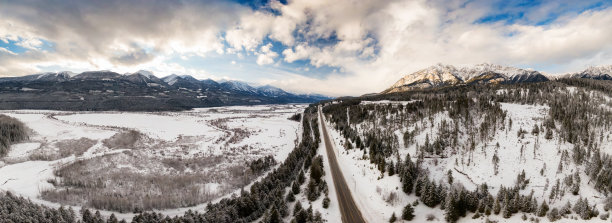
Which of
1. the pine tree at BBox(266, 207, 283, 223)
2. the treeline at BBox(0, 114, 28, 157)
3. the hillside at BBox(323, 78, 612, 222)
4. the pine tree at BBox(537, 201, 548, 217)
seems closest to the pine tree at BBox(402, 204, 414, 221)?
the hillside at BBox(323, 78, 612, 222)

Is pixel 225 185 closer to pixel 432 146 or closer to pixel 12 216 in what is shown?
pixel 12 216

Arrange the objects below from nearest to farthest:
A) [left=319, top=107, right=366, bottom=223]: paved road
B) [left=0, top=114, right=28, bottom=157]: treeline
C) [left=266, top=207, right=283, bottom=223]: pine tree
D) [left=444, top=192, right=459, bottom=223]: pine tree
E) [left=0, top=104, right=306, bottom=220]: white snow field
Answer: [left=444, top=192, right=459, bottom=223]: pine tree → [left=266, top=207, right=283, bottom=223]: pine tree → [left=319, top=107, right=366, bottom=223]: paved road → [left=0, top=104, right=306, bottom=220]: white snow field → [left=0, top=114, right=28, bottom=157]: treeline

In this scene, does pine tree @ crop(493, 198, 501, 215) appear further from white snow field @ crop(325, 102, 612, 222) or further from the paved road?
the paved road

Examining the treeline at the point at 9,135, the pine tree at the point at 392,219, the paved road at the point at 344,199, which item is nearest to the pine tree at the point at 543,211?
the pine tree at the point at 392,219

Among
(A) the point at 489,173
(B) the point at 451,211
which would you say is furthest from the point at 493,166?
(B) the point at 451,211

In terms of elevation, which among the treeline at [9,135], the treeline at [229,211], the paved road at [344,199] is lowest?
the paved road at [344,199]

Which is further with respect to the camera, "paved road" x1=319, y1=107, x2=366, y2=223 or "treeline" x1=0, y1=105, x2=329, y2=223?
"paved road" x1=319, y1=107, x2=366, y2=223

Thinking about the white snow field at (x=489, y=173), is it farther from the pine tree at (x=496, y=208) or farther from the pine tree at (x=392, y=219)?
the pine tree at (x=392, y=219)

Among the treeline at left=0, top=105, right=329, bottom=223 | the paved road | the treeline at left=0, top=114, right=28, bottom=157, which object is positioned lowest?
the paved road

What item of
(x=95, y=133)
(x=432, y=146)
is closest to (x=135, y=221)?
(x=432, y=146)
